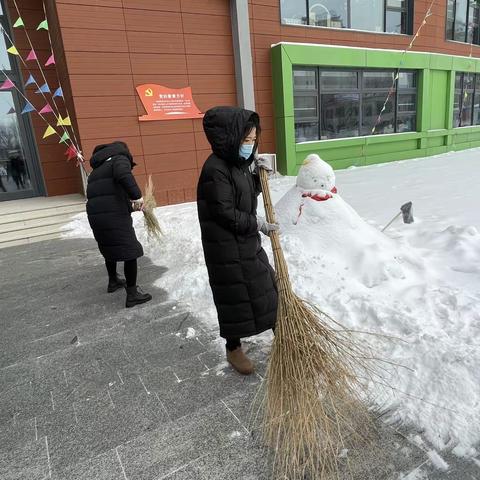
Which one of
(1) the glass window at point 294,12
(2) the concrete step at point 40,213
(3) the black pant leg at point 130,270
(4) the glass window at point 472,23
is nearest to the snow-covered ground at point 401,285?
(3) the black pant leg at point 130,270

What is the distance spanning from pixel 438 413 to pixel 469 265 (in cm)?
199

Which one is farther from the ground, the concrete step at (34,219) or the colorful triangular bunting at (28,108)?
the colorful triangular bunting at (28,108)

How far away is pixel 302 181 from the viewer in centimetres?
441

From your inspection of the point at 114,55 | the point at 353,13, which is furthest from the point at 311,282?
the point at 353,13

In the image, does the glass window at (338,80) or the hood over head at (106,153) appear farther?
the glass window at (338,80)

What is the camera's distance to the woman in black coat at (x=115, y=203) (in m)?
3.57

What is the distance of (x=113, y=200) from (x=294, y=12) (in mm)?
9200

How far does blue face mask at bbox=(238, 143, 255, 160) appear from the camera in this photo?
2.21 metres

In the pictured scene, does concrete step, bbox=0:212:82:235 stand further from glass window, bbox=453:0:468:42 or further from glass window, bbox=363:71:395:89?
glass window, bbox=453:0:468:42

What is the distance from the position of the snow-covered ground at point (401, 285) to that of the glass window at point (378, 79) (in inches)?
243

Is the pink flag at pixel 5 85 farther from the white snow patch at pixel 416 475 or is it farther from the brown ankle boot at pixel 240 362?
the white snow patch at pixel 416 475

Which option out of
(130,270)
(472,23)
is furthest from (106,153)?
(472,23)

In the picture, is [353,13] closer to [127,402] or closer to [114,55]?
[114,55]

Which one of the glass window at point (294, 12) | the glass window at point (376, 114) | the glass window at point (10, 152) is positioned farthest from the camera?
the glass window at point (376, 114)
